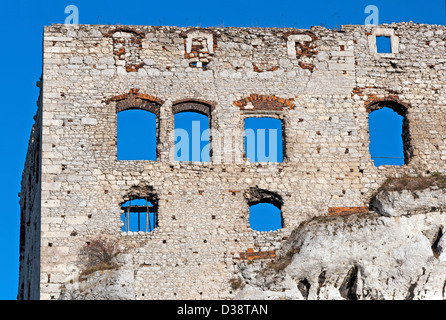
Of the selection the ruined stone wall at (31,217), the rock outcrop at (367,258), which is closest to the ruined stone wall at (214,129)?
the rock outcrop at (367,258)

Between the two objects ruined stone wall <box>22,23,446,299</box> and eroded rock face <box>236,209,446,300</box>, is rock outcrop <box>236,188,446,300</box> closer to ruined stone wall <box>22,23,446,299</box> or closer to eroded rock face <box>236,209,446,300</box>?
eroded rock face <box>236,209,446,300</box>

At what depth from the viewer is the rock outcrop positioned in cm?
2230

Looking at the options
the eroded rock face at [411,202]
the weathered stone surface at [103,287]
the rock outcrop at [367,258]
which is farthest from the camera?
the eroded rock face at [411,202]

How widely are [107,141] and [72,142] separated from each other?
780 millimetres

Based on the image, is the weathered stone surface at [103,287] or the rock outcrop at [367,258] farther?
the rock outcrop at [367,258]

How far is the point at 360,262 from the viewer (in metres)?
22.7

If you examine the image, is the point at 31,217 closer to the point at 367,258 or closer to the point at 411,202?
the point at 367,258

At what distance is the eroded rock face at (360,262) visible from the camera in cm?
2228

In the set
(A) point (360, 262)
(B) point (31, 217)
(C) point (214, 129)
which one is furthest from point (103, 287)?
(A) point (360, 262)

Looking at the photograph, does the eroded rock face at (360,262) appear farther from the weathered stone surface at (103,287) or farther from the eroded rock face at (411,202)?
the weathered stone surface at (103,287)

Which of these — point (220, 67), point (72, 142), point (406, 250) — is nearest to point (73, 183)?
point (72, 142)

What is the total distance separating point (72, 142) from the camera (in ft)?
77.9

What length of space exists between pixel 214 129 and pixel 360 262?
4536 millimetres
